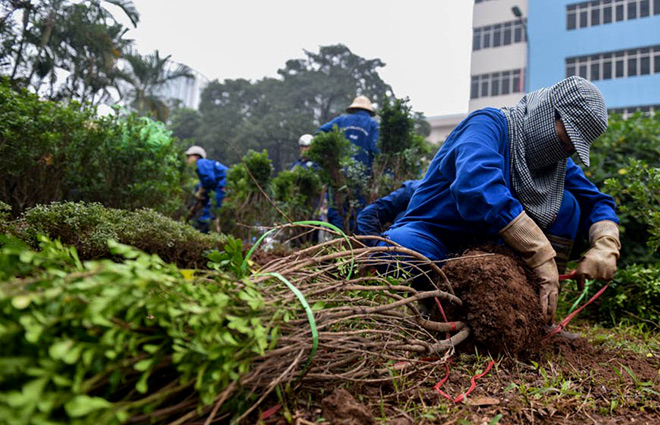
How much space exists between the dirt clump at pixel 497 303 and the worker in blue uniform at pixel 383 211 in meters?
1.65

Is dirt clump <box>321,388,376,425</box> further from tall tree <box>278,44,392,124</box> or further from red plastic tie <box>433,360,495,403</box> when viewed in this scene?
tall tree <box>278,44,392,124</box>

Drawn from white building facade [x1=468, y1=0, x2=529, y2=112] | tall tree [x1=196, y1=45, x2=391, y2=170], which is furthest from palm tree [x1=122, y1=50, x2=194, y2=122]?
white building facade [x1=468, y1=0, x2=529, y2=112]

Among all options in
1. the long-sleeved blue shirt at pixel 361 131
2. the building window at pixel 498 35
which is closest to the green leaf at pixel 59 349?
the long-sleeved blue shirt at pixel 361 131

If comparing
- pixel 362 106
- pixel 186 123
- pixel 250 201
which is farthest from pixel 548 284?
pixel 186 123

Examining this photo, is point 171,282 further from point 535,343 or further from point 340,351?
point 535,343

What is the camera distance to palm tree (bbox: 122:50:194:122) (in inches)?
679

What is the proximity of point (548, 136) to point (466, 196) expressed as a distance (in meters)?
0.73

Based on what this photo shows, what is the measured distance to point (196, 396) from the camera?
107 centimetres

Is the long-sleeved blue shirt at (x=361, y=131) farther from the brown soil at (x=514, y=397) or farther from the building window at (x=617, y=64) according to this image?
the building window at (x=617, y=64)

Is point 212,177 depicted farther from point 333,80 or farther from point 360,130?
point 333,80

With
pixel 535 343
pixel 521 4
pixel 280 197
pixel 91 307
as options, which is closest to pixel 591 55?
pixel 521 4

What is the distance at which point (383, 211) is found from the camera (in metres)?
3.82

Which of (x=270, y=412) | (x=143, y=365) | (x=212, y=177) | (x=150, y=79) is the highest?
(x=150, y=79)

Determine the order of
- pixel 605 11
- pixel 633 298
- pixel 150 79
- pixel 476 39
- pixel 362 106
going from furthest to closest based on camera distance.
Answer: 1. pixel 476 39
2. pixel 605 11
3. pixel 150 79
4. pixel 362 106
5. pixel 633 298
